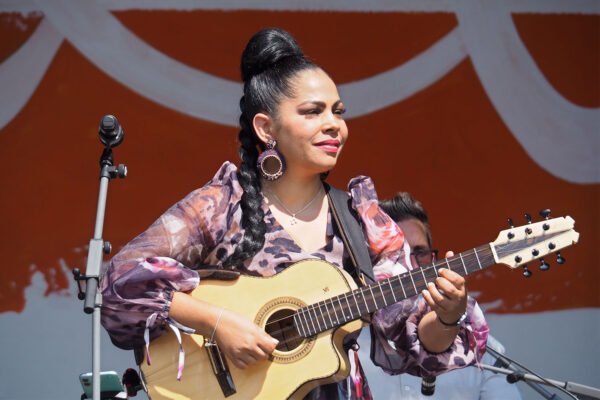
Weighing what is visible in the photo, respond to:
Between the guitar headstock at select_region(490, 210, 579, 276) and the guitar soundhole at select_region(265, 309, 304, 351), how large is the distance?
730 mm

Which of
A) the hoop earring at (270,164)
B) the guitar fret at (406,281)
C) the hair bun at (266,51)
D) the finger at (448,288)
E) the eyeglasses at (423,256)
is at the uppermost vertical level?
the hair bun at (266,51)

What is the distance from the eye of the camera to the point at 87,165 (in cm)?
435

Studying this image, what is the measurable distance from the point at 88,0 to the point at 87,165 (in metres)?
0.98

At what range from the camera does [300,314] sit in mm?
2479

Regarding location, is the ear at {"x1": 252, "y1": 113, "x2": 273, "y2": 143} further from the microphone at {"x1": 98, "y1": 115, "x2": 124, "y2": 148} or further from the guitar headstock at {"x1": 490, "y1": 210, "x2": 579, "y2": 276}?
the guitar headstock at {"x1": 490, "y1": 210, "x2": 579, "y2": 276}

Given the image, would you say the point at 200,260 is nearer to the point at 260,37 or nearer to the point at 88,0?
the point at 260,37

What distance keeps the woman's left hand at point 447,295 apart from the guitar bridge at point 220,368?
72 centimetres

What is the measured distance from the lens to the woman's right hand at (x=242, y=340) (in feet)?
7.91

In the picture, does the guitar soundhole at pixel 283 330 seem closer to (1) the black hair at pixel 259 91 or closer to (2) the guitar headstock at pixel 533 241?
(1) the black hair at pixel 259 91

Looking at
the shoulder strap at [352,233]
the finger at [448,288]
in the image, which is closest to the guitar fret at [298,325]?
the shoulder strap at [352,233]

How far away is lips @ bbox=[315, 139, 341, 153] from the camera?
2.59m

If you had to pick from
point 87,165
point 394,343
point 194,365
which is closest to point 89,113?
point 87,165

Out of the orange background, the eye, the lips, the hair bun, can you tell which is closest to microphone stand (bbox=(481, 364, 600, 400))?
the lips

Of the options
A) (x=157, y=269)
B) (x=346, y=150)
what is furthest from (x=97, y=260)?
(x=346, y=150)
